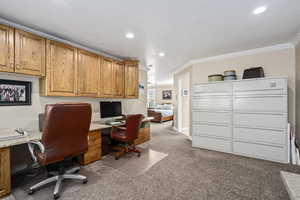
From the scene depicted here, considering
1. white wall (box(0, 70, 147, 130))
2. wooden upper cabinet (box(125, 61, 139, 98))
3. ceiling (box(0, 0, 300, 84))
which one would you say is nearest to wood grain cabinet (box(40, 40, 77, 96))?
white wall (box(0, 70, 147, 130))

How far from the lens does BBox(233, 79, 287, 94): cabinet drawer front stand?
2637 mm

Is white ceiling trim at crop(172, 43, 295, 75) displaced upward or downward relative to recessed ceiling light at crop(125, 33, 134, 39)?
downward

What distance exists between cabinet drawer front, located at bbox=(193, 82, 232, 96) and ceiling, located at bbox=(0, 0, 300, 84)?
0.87 meters

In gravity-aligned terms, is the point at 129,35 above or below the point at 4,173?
above

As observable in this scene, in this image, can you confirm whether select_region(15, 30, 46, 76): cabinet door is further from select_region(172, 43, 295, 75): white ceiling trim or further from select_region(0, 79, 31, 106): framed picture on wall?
select_region(172, 43, 295, 75): white ceiling trim

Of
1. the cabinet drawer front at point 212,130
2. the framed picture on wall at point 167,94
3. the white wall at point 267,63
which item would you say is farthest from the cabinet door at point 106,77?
the framed picture on wall at point 167,94

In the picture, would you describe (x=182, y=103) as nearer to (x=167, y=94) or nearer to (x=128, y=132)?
(x=128, y=132)

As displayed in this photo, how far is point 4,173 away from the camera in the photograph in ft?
5.46

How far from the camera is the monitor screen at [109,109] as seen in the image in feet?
10.5

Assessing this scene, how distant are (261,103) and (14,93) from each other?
444 centimetres

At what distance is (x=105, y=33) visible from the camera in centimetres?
245

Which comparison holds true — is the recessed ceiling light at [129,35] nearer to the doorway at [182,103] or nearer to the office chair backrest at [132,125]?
the office chair backrest at [132,125]

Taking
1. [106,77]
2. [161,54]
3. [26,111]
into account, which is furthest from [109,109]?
[161,54]

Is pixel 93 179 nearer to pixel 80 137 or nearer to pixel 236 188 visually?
pixel 80 137
